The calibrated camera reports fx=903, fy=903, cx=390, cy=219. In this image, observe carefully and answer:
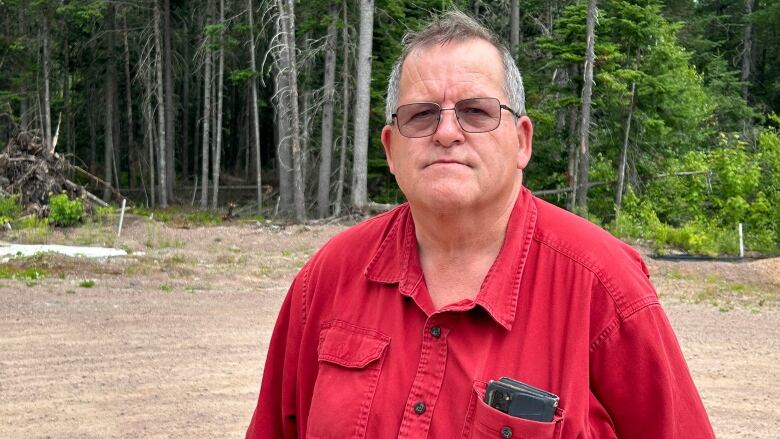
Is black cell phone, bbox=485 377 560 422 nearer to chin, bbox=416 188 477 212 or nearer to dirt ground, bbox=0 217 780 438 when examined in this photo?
chin, bbox=416 188 477 212

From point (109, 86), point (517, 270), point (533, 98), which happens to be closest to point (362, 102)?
point (533, 98)

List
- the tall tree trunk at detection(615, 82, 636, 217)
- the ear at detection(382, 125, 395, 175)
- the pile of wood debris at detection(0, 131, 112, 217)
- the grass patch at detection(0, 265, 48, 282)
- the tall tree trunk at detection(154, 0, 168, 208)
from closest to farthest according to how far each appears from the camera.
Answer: the ear at detection(382, 125, 395, 175) → the grass patch at detection(0, 265, 48, 282) → the pile of wood debris at detection(0, 131, 112, 217) → the tall tree trunk at detection(615, 82, 636, 217) → the tall tree trunk at detection(154, 0, 168, 208)

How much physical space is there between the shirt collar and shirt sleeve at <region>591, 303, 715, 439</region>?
0.76ft

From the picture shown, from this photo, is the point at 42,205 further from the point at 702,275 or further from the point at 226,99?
the point at 226,99

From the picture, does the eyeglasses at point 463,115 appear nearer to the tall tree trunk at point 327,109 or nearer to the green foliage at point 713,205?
the green foliage at point 713,205

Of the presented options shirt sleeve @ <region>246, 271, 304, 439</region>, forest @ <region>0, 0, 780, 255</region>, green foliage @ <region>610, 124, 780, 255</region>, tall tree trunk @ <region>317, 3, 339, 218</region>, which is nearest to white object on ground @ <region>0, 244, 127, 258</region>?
forest @ <region>0, 0, 780, 255</region>

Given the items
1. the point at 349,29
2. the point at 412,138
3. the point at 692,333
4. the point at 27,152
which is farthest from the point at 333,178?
the point at 412,138

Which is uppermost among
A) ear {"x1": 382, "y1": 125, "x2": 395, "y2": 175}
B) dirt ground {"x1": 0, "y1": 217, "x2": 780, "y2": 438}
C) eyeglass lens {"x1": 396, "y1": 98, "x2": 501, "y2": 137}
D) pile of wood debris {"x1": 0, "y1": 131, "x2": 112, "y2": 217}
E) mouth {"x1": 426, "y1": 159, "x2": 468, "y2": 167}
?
eyeglass lens {"x1": 396, "y1": 98, "x2": 501, "y2": 137}

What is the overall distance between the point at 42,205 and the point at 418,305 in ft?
71.8

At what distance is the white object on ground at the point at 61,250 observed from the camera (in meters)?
16.0

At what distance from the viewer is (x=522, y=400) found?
1.93 meters

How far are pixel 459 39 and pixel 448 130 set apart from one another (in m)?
0.23

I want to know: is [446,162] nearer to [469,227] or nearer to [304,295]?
[469,227]

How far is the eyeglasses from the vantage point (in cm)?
221
